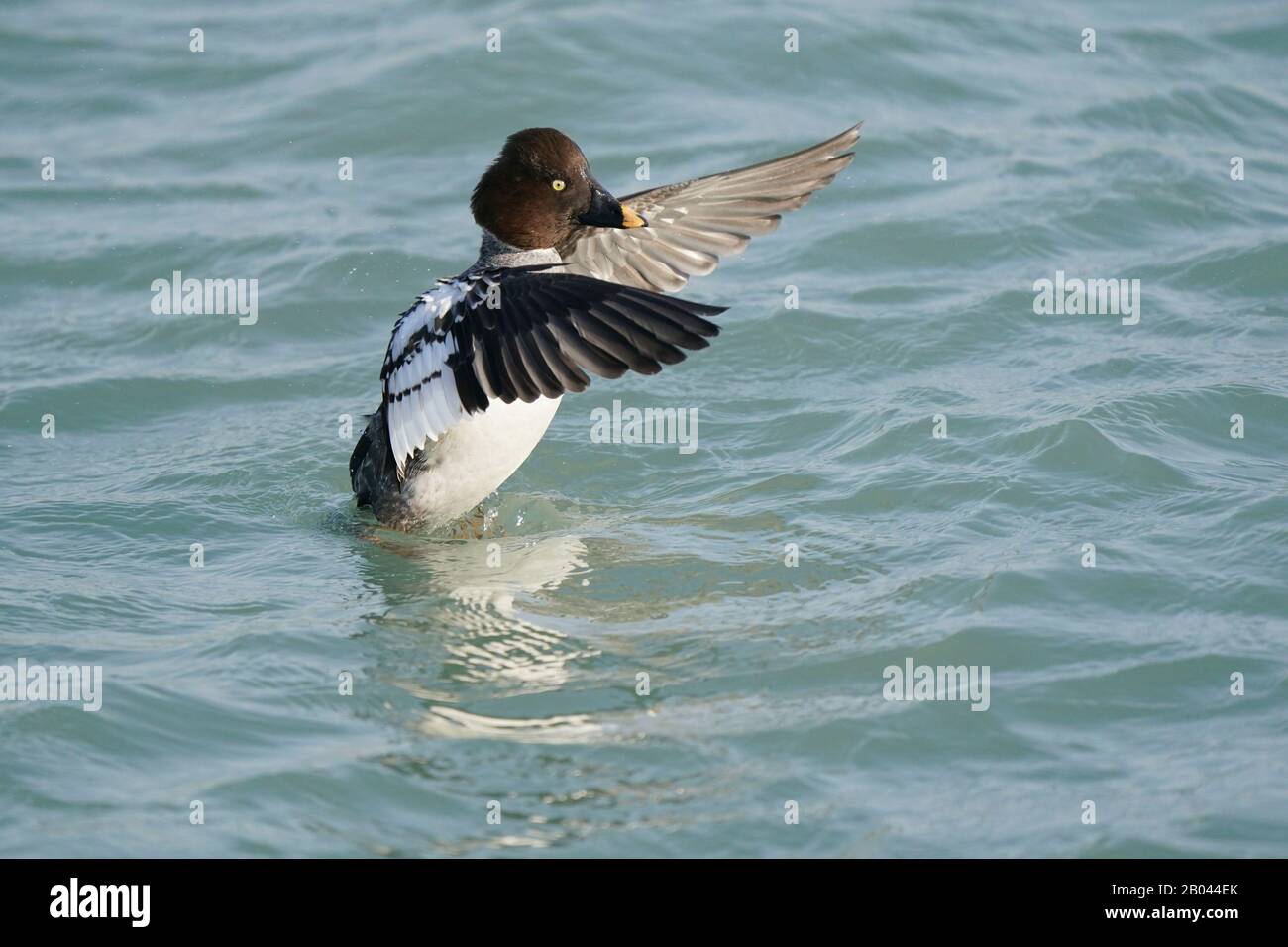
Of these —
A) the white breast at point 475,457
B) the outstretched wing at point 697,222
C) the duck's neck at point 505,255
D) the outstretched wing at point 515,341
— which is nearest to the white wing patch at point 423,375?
the outstretched wing at point 515,341

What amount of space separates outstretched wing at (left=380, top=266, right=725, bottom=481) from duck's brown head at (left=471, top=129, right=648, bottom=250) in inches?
22.2

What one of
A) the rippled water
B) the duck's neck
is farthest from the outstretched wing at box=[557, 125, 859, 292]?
the rippled water

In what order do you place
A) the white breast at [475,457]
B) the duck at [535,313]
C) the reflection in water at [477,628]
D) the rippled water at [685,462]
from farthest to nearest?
1. the white breast at [475,457]
2. the duck at [535,313]
3. the reflection in water at [477,628]
4. the rippled water at [685,462]

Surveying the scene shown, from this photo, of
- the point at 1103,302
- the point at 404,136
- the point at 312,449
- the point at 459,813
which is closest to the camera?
the point at 459,813

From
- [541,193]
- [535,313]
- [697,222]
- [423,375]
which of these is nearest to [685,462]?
[697,222]

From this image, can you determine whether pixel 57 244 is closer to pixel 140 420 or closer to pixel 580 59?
pixel 140 420

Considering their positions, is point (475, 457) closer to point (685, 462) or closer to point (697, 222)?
point (685, 462)

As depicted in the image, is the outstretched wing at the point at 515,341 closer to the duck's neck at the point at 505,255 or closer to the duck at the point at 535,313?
the duck at the point at 535,313

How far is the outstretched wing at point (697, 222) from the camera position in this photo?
28.7 feet

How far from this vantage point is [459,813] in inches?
222

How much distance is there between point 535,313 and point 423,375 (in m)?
0.80

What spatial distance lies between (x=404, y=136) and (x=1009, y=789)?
29.1 ft

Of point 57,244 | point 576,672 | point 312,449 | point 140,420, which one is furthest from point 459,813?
point 57,244

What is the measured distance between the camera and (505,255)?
8.16m
